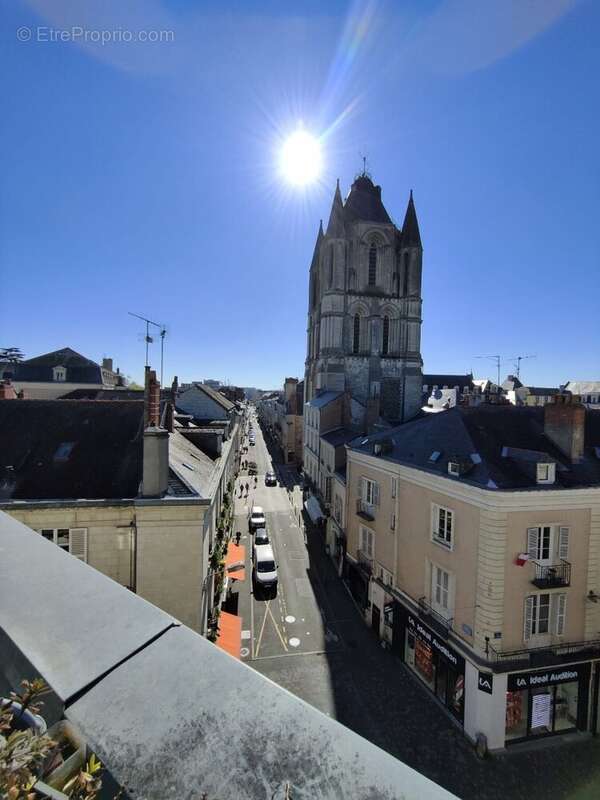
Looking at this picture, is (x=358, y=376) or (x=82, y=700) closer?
(x=82, y=700)

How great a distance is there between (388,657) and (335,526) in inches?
407

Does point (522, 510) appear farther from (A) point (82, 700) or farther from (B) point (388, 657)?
(A) point (82, 700)

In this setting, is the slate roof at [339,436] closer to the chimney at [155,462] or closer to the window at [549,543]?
the window at [549,543]

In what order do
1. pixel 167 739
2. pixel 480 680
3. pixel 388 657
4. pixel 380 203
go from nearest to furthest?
pixel 167 739
pixel 480 680
pixel 388 657
pixel 380 203

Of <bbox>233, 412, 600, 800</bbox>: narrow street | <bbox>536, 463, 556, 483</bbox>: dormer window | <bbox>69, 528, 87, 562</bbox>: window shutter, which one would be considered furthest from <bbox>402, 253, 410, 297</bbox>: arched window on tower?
<bbox>69, 528, 87, 562</bbox>: window shutter

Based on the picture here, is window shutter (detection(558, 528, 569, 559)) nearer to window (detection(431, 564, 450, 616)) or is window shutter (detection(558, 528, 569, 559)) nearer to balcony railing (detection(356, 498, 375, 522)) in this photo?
window (detection(431, 564, 450, 616))

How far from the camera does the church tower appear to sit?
42.7 meters

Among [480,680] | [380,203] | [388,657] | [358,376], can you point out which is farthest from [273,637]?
[380,203]

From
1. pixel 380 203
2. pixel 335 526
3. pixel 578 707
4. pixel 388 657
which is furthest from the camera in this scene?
pixel 380 203

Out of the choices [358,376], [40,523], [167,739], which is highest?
[358,376]

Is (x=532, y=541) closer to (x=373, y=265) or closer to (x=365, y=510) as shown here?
(x=365, y=510)

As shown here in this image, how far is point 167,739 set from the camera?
147cm

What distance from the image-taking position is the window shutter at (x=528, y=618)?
44.5 feet

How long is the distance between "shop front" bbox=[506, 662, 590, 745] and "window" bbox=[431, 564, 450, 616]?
273 cm
